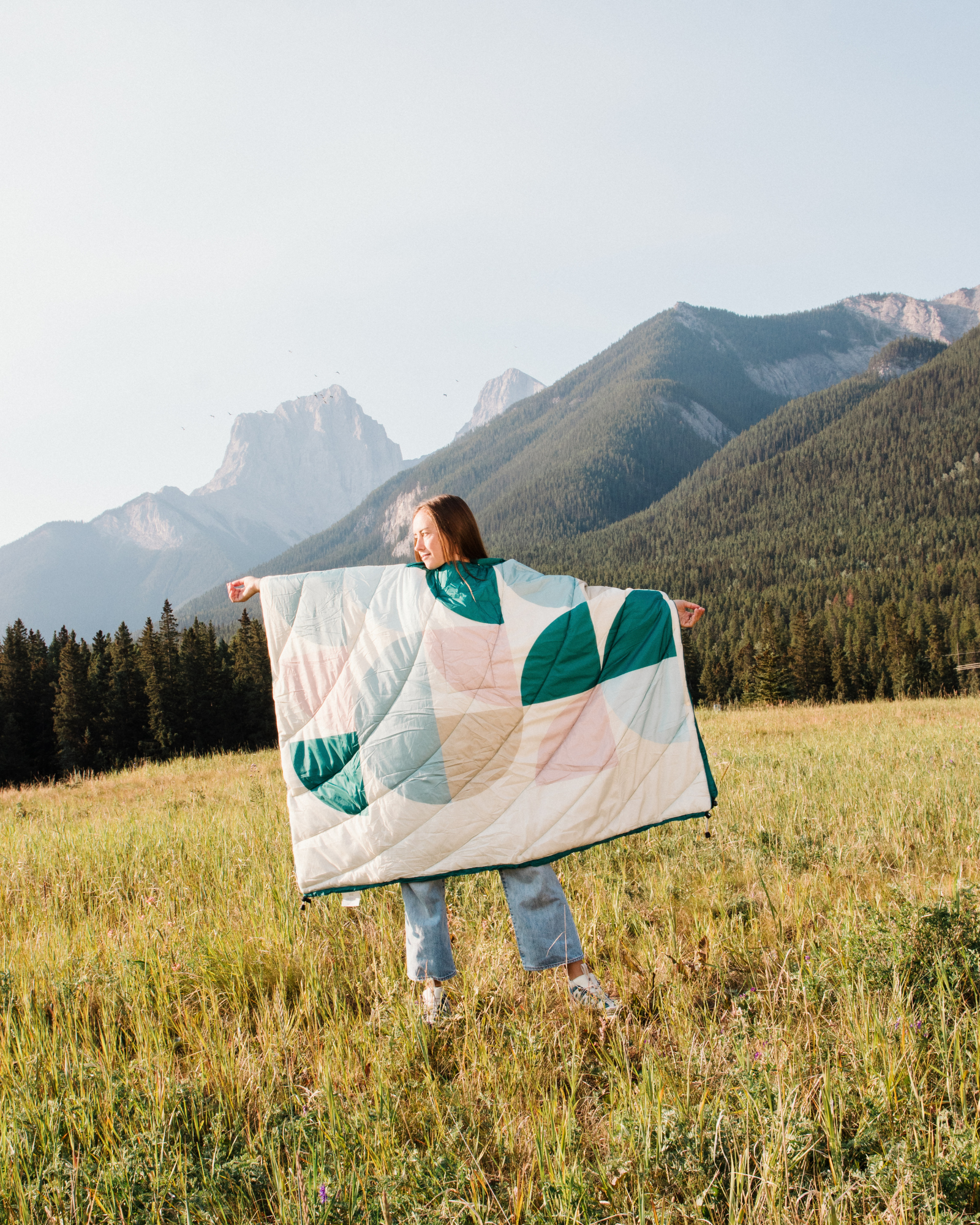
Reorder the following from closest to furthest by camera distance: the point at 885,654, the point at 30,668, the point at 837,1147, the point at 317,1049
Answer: the point at 837,1147, the point at 317,1049, the point at 30,668, the point at 885,654

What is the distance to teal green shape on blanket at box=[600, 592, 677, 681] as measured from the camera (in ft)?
9.99

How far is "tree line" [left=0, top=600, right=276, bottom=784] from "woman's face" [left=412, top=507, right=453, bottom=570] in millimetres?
28132

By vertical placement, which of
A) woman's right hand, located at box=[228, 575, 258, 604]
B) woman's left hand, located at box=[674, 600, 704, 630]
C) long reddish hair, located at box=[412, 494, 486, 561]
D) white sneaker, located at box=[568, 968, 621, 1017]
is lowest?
white sneaker, located at box=[568, 968, 621, 1017]

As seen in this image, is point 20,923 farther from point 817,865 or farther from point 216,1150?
point 817,865

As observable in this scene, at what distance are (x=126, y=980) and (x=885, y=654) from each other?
74.9 m

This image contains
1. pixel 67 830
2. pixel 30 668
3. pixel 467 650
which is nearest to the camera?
pixel 467 650

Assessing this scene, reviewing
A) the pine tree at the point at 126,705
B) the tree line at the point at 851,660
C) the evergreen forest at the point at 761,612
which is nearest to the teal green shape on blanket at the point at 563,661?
the evergreen forest at the point at 761,612

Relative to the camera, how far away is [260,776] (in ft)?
32.2

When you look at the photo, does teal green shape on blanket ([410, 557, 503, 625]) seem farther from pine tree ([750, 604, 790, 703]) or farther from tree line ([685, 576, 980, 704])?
tree line ([685, 576, 980, 704])

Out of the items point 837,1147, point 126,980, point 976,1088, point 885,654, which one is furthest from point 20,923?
point 885,654

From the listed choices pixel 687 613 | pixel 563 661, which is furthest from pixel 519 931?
pixel 687 613

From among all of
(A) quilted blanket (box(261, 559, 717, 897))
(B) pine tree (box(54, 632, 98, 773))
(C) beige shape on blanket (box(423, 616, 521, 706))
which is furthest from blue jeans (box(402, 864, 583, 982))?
(B) pine tree (box(54, 632, 98, 773))

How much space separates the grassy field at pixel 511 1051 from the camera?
5.50 feet

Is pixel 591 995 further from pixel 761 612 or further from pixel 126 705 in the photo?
pixel 761 612
